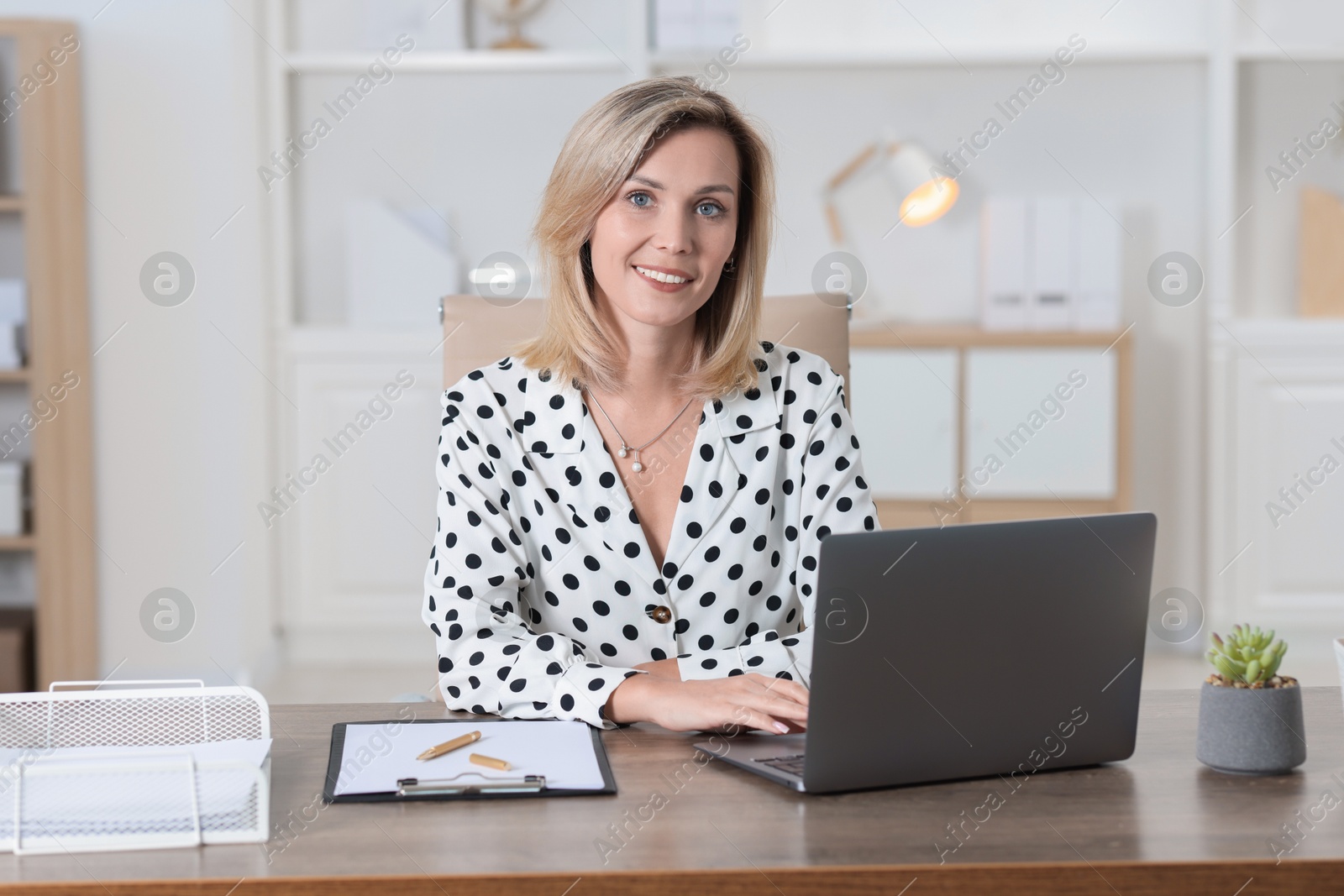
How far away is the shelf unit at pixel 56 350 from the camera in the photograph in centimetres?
293

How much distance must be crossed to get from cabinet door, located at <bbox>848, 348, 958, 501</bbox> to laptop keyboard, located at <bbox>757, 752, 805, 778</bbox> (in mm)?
2430

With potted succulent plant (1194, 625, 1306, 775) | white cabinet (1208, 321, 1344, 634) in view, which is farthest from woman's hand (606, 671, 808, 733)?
white cabinet (1208, 321, 1344, 634)

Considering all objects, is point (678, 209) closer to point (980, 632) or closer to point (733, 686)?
point (733, 686)

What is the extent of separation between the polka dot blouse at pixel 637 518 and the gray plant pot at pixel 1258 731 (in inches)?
18.5

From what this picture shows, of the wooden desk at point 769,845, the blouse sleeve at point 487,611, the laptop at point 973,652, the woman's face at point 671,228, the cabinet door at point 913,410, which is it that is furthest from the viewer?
the cabinet door at point 913,410

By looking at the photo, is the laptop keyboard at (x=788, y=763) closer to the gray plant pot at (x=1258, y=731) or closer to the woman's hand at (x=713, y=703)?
the woman's hand at (x=713, y=703)

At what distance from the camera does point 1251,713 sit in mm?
943

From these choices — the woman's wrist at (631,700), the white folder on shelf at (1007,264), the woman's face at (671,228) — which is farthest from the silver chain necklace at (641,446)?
the white folder on shelf at (1007,264)

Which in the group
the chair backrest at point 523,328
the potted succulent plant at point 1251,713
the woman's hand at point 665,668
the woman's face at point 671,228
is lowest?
the woman's hand at point 665,668

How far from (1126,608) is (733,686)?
34cm

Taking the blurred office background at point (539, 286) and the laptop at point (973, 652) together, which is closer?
the laptop at point (973, 652)

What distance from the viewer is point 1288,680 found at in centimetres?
96

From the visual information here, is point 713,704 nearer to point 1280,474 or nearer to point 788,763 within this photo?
point 788,763

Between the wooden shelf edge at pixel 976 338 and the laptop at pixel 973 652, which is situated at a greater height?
the wooden shelf edge at pixel 976 338
